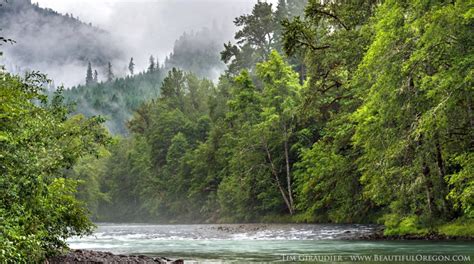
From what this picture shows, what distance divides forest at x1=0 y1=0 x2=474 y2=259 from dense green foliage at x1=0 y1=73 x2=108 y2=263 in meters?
0.05

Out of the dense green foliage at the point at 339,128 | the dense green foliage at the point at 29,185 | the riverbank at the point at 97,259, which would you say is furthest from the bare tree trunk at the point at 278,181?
the dense green foliage at the point at 29,185

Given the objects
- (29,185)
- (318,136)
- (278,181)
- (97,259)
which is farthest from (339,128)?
(29,185)

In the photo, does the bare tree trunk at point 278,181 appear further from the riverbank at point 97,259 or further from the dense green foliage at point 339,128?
the riverbank at point 97,259

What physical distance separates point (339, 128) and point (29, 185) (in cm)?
2498

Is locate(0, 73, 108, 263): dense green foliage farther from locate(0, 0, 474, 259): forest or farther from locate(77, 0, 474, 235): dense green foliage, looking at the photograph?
locate(77, 0, 474, 235): dense green foliage

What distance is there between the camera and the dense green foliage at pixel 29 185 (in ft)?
33.0

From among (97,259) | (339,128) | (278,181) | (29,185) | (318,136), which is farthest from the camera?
(278,181)

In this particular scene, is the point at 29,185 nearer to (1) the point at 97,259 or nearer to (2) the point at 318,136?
(1) the point at 97,259

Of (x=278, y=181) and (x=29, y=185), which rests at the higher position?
(x=278, y=181)

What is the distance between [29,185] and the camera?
427 inches

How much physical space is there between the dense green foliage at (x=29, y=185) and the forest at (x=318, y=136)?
0.05 metres

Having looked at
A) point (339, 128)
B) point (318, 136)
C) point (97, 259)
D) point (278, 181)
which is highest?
point (318, 136)

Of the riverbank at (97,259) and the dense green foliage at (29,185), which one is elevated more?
the dense green foliage at (29,185)

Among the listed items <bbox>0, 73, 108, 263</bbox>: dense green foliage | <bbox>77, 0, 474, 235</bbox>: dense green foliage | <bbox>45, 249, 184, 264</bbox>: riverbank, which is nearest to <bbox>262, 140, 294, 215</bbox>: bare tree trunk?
<bbox>77, 0, 474, 235</bbox>: dense green foliage
